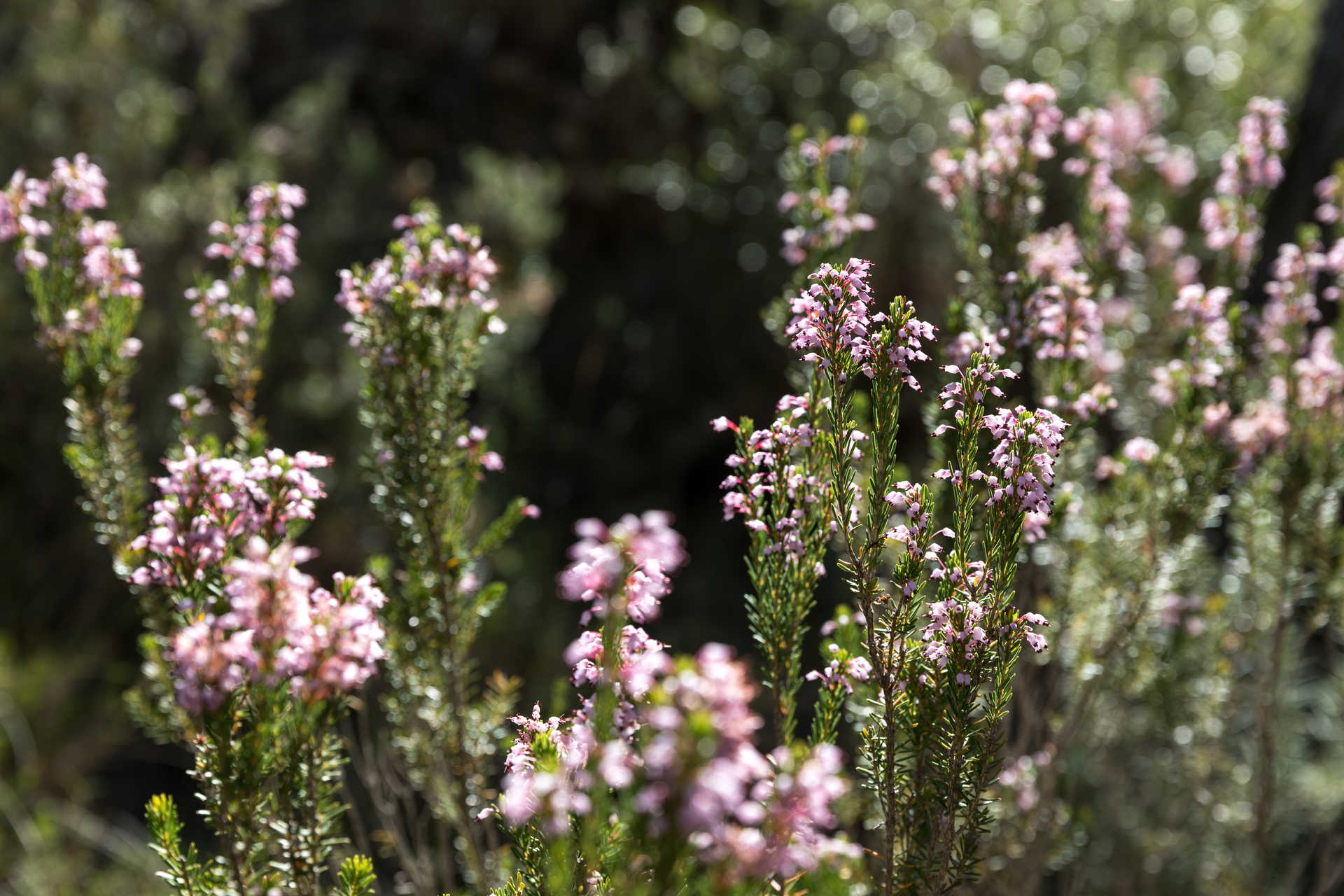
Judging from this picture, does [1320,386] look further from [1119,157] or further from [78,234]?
[78,234]

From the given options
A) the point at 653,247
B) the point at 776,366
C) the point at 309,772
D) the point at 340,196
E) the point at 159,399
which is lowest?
the point at 309,772

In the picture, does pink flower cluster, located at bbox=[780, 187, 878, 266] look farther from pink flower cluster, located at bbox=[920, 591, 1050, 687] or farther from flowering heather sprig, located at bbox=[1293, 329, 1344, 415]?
flowering heather sprig, located at bbox=[1293, 329, 1344, 415]

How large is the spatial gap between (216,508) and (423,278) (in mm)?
962

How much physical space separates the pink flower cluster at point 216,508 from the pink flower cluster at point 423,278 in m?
0.72

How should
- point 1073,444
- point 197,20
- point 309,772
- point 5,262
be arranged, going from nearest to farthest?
point 309,772, point 1073,444, point 5,262, point 197,20

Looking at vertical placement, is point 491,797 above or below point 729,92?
below

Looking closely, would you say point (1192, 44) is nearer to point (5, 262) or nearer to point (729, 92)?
point (729, 92)

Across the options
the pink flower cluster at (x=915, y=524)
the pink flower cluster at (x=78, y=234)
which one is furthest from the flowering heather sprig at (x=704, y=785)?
the pink flower cluster at (x=78, y=234)

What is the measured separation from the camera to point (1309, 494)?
335 centimetres

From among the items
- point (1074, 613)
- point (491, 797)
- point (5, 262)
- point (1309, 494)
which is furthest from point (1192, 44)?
point (5, 262)

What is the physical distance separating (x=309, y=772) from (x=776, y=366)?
236 inches

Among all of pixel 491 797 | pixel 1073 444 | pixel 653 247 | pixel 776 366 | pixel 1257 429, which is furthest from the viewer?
pixel 653 247

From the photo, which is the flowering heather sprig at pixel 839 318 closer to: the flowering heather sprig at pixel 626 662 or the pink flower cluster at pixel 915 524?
the pink flower cluster at pixel 915 524

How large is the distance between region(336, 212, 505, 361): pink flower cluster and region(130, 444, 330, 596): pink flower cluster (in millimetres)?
721
